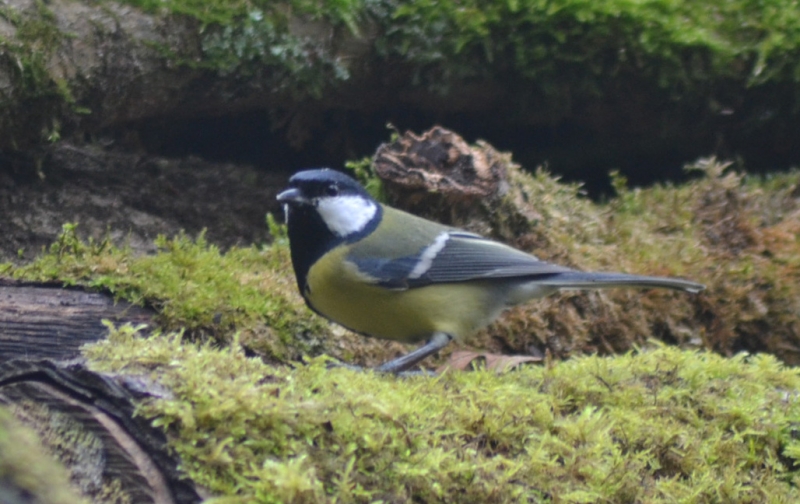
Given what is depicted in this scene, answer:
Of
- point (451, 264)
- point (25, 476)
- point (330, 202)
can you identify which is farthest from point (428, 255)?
point (25, 476)

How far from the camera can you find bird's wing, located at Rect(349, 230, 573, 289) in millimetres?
2498

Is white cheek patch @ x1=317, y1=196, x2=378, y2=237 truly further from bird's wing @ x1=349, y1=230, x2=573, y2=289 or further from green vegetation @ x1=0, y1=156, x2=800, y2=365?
A: green vegetation @ x1=0, y1=156, x2=800, y2=365

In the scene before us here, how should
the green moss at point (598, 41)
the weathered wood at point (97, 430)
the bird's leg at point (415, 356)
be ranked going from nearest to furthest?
the weathered wood at point (97, 430)
the bird's leg at point (415, 356)
the green moss at point (598, 41)

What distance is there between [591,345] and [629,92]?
155 cm

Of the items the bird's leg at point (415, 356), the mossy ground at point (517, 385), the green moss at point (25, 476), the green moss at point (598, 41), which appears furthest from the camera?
the green moss at point (598, 41)

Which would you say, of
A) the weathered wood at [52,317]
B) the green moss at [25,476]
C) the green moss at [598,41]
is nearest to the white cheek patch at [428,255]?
the weathered wood at [52,317]

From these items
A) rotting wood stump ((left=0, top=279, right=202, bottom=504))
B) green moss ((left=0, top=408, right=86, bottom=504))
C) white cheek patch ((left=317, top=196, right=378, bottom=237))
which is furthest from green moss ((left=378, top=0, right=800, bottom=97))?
green moss ((left=0, top=408, right=86, bottom=504))

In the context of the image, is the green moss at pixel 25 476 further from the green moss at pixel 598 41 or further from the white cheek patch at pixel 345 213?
the green moss at pixel 598 41

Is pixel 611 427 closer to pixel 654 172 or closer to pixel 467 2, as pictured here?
pixel 467 2

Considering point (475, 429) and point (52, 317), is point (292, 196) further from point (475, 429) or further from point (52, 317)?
point (475, 429)

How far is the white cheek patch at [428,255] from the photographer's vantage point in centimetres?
256

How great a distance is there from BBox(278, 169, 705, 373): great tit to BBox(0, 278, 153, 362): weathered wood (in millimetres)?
623

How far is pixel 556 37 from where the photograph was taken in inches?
148

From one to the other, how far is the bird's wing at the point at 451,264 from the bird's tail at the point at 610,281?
0.04 m
